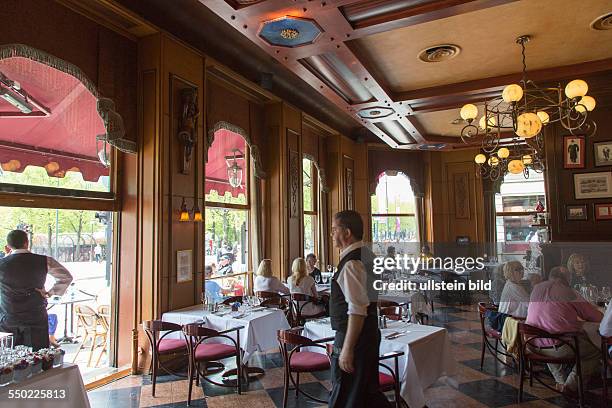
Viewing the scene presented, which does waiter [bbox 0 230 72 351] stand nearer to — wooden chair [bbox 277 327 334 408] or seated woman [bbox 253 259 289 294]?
wooden chair [bbox 277 327 334 408]

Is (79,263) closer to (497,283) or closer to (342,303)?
(342,303)

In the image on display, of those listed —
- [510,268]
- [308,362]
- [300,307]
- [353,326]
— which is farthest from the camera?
[300,307]

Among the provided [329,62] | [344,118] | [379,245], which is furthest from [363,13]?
[379,245]

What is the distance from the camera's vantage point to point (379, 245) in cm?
1209

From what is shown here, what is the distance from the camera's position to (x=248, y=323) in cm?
428

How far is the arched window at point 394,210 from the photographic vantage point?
12273 millimetres

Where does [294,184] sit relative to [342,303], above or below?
above

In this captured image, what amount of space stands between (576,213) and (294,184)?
4.69 metres

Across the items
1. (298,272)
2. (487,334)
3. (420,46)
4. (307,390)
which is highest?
(420,46)

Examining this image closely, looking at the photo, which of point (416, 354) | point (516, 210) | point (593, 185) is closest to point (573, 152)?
point (593, 185)

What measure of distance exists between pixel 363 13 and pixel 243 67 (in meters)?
2.95

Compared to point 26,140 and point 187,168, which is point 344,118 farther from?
point 26,140

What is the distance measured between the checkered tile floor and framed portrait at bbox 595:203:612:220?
9.43ft

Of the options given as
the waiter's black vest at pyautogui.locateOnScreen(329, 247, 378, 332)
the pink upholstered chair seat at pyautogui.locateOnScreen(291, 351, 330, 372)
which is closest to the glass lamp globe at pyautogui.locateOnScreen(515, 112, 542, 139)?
the waiter's black vest at pyautogui.locateOnScreen(329, 247, 378, 332)
